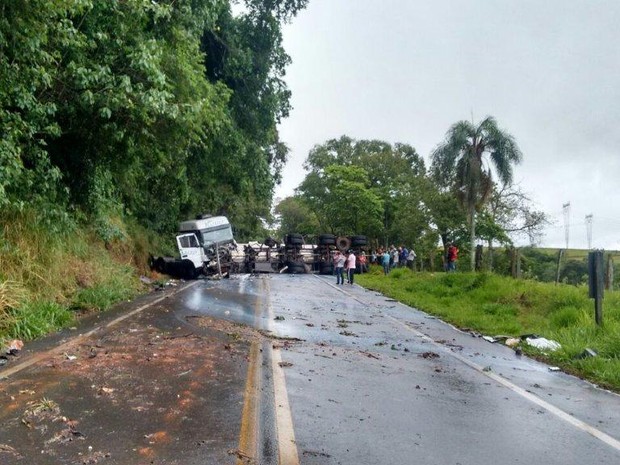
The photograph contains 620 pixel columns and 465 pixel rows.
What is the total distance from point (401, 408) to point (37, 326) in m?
6.32

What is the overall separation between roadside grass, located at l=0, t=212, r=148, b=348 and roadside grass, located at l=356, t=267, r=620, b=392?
885cm

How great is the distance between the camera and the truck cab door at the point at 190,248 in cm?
2813

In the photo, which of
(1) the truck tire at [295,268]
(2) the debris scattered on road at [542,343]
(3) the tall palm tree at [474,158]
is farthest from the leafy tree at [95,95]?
(1) the truck tire at [295,268]

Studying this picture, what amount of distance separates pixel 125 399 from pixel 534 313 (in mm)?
12511

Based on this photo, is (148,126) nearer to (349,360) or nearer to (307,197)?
(349,360)

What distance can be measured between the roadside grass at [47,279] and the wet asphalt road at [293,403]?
906 mm

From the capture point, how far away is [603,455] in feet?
17.2

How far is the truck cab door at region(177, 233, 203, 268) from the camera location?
28.1 meters

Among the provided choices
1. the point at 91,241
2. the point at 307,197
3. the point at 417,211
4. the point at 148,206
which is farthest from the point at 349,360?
the point at 307,197

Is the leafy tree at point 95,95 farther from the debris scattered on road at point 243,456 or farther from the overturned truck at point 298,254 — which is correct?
the overturned truck at point 298,254

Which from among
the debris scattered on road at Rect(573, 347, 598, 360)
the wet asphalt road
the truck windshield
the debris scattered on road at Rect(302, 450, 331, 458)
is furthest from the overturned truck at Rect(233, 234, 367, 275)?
the debris scattered on road at Rect(302, 450, 331, 458)

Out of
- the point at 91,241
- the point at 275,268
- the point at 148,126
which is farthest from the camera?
the point at 275,268

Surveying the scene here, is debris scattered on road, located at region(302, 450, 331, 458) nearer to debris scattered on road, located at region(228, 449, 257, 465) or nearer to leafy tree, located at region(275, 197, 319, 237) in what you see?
debris scattered on road, located at region(228, 449, 257, 465)

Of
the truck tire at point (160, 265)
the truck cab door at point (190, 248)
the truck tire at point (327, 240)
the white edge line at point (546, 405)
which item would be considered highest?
the truck tire at point (327, 240)
